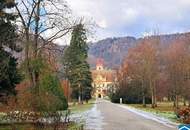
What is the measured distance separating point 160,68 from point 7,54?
4403cm

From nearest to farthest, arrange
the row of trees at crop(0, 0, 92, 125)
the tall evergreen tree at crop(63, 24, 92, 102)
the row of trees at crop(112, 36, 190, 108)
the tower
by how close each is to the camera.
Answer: the row of trees at crop(0, 0, 92, 125) < the row of trees at crop(112, 36, 190, 108) < the tall evergreen tree at crop(63, 24, 92, 102) < the tower

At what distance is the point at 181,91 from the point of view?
195 ft

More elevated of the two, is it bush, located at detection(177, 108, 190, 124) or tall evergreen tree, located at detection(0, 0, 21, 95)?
tall evergreen tree, located at detection(0, 0, 21, 95)

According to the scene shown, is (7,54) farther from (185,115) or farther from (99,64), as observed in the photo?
(99,64)

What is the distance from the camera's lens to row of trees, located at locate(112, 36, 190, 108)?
187 ft

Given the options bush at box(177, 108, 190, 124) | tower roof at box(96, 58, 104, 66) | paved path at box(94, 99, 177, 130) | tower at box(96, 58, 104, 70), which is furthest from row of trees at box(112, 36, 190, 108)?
tower at box(96, 58, 104, 70)

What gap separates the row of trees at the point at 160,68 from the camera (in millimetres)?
57000

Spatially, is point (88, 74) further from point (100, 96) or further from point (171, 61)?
point (100, 96)

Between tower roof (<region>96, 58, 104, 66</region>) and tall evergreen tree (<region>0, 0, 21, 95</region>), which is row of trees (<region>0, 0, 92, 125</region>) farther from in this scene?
tower roof (<region>96, 58, 104, 66</region>)

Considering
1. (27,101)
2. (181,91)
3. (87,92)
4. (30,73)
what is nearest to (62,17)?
(30,73)

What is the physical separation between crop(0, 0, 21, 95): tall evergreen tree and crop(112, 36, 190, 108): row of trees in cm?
3031

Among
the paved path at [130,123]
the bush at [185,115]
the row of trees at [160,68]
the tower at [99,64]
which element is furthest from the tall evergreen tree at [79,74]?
the tower at [99,64]

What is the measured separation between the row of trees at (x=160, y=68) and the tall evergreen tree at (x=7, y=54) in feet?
99.4

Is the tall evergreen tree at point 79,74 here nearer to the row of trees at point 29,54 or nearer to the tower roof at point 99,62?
the row of trees at point 29,54
